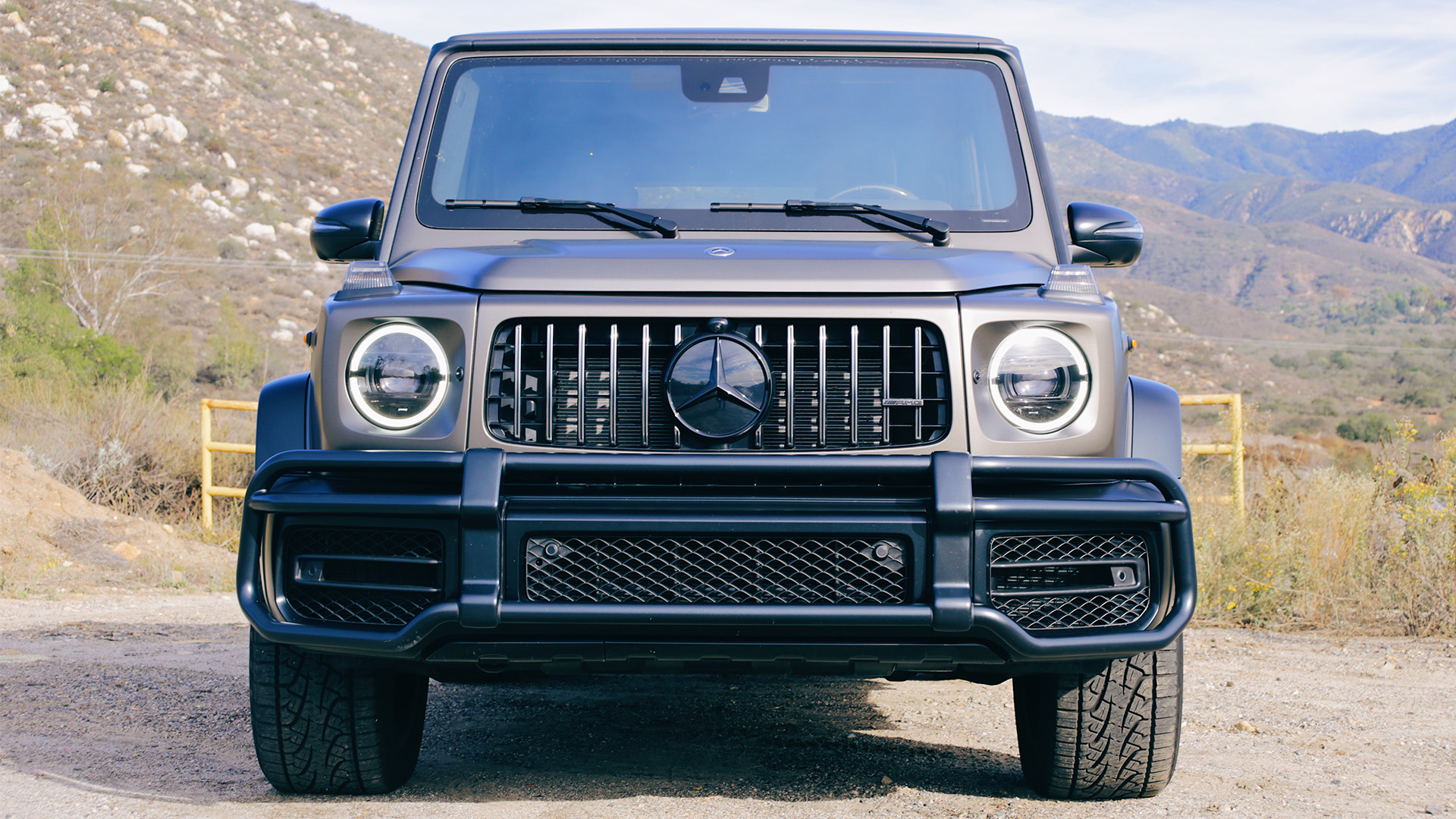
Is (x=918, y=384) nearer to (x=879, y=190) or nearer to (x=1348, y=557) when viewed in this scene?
(x=879, y=190)

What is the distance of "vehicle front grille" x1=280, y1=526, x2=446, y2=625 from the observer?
107 inches

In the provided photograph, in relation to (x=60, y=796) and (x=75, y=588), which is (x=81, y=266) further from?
(x=60, y=796)

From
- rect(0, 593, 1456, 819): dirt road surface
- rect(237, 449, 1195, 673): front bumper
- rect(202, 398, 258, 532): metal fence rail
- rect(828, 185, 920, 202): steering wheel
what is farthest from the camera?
rect(202, 398, 258, 532): metal fence rail

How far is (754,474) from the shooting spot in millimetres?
2656

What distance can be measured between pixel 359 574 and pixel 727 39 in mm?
2147

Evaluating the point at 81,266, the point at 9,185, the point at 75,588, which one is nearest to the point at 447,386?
the point at 75,588

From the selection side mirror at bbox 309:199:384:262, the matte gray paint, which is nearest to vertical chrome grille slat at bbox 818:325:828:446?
the matte gray paint

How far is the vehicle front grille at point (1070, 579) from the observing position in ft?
8.88

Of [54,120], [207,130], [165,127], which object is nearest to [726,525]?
[54,120]

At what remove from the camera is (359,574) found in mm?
2797

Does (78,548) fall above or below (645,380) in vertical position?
below

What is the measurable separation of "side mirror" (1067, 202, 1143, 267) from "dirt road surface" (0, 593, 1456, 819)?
166 cm

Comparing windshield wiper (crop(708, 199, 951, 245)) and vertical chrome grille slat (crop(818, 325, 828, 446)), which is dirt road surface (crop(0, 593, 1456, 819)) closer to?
vertical chrome grille slat (crop(818, 325, 828, 446))

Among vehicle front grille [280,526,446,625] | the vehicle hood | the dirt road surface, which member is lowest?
the dirt road surface
